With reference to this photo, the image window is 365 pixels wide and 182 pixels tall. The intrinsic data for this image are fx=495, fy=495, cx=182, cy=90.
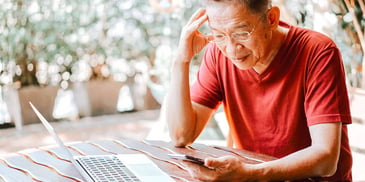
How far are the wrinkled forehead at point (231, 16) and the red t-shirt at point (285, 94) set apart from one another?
0.20 m

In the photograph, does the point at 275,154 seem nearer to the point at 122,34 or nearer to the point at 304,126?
the point at 304,126

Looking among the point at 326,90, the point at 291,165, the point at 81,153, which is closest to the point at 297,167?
the point at 291,165

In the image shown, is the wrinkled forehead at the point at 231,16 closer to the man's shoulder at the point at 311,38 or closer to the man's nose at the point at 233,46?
the man's nose at the point at 233,46

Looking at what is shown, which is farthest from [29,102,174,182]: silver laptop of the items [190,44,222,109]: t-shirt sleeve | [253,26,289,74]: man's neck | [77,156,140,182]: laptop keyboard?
Answer: [253,26,289,74]: man's neck

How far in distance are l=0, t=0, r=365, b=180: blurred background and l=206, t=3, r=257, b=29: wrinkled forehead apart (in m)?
2.39

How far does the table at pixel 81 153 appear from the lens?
1296 millimetres

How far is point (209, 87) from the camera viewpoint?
1.73 m

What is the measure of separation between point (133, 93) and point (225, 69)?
3.59 meters

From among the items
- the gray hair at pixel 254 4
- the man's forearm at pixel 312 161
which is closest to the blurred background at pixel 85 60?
the gray hair at pixel 254 4

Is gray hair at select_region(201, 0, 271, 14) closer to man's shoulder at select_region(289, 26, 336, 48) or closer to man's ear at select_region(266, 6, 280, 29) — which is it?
man's ear at select_region(266, 6, 280, 29)

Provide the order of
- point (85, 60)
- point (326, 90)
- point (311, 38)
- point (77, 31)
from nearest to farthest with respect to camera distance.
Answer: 1. point (326, 90)
2. point (311, 38)
3. point (77, 31)
4. point (85, 60)

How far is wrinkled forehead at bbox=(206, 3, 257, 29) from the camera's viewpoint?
4.65ft

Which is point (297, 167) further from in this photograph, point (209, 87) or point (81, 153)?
point (81, 153)

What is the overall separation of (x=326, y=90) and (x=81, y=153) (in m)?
0.74
